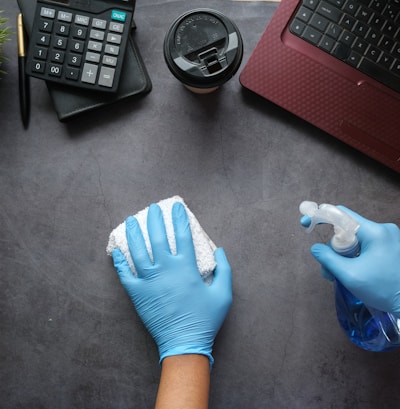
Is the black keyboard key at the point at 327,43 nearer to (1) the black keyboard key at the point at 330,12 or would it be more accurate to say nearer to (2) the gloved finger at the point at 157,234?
(1) the black keyboard key at the point at 330,12

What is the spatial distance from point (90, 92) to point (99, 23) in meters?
0.11

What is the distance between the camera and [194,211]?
0.80m

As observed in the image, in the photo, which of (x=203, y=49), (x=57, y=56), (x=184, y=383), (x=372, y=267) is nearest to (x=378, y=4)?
(x=203, y=49)

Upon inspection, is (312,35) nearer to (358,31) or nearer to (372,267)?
(358,31)

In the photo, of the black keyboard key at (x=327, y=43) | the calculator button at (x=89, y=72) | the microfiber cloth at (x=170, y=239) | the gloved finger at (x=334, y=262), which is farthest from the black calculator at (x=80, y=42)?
the gloved finger at (x=334, y=262)

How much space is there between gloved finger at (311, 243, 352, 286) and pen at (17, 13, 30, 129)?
1.72 feet

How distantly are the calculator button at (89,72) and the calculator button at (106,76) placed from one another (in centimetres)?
1

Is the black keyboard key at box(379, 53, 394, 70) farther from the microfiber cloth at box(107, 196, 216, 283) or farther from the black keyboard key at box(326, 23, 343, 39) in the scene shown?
the microfiber cloth at box(107, 196, 216, 283)

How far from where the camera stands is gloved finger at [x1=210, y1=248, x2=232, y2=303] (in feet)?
2.48

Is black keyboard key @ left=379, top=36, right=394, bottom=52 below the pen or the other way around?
the other way around

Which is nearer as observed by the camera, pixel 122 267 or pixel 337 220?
pixel 337 220

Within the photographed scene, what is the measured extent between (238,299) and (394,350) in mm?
275

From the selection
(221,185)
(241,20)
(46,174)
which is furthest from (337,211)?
(46,174)

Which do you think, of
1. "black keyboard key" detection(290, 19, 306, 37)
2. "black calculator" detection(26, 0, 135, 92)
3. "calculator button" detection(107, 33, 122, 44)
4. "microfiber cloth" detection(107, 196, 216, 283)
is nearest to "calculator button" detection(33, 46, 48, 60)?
"black calculator" detection(26, 0, 135, 92)
